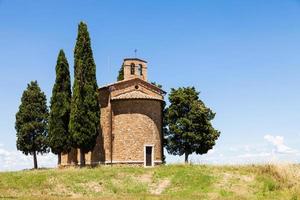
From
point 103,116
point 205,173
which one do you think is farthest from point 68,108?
point 205,173

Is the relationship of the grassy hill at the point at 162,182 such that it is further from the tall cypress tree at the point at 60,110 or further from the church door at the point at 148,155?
the tall cypress tree at the point at 60,110

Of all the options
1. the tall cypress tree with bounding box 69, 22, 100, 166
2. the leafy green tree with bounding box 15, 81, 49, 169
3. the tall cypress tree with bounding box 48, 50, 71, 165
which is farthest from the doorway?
the leafy green tree with bounding box 15, 81, 49, 169

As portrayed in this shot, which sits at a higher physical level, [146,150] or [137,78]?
[137,78]

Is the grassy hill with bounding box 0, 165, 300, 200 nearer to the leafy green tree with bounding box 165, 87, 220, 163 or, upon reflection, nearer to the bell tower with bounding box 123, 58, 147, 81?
the leafy green tree with bounding box 165, 87, 220, 163

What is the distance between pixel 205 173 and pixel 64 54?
19.2m

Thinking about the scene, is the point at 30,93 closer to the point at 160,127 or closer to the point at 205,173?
the point at 160,127

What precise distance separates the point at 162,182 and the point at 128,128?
1008 cm

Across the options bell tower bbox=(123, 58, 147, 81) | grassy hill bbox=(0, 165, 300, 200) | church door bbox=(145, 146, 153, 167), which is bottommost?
grassy hill bbox=(0, 165, 300, 200)

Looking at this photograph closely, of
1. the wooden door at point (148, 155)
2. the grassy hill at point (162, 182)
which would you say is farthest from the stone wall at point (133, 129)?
the grassy hill at point (162, 182)

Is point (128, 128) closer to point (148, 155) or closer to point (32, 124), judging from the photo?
point (148, 155)

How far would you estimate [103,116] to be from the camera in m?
45.2

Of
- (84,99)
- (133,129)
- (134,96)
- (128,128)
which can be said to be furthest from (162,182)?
(134,96)

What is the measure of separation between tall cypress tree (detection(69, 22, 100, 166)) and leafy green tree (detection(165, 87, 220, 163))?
→ 33.7 ft

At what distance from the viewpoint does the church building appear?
1731 inches
